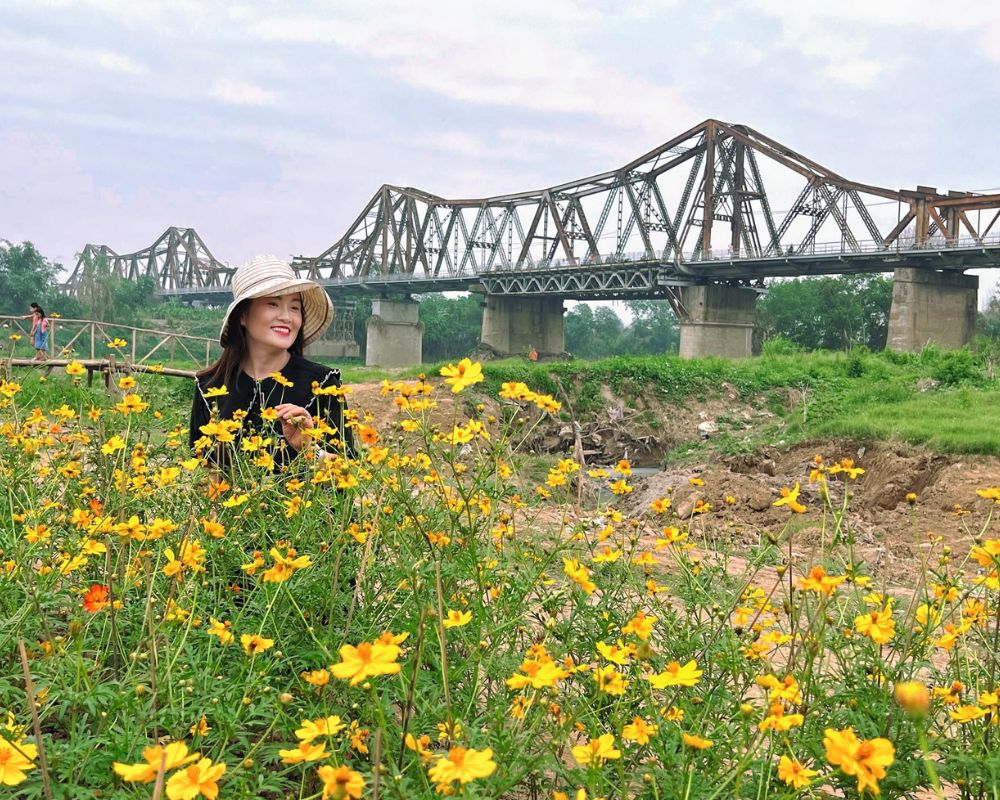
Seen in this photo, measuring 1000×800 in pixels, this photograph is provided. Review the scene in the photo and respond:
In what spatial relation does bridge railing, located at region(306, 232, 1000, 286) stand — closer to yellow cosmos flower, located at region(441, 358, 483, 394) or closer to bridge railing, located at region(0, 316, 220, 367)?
bridge railing, located at region(0, 316, 220, 367)

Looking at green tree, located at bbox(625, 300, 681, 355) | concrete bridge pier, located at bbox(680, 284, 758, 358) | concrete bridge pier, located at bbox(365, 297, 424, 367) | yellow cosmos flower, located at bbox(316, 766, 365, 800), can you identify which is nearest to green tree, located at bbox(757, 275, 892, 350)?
concrete bridge pier, located at bbox(680, 284, 758, 358)

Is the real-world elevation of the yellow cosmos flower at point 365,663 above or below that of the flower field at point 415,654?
above

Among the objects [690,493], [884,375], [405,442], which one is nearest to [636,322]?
[884,375]

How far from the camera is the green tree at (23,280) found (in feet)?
155

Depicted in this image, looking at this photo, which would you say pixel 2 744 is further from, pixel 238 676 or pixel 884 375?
pixel 884 375

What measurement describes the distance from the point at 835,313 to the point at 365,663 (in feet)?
185

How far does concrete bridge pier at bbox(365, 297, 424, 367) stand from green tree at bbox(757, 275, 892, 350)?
2180cm

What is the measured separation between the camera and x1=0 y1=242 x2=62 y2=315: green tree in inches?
1861

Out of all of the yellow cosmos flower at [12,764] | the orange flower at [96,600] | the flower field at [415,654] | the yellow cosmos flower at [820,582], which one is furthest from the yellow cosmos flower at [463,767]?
the orange flower at [96,600]

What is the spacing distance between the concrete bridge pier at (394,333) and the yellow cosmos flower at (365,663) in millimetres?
52728

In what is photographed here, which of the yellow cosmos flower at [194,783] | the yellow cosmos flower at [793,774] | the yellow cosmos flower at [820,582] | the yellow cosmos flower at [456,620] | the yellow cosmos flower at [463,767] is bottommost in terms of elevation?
the yellow cosmos flower at [793,774]

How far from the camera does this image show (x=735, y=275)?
3938 centimetres

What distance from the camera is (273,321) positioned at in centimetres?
315

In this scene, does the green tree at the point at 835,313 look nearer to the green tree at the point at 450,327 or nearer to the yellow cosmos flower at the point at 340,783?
the green tree at the point at 450,327
